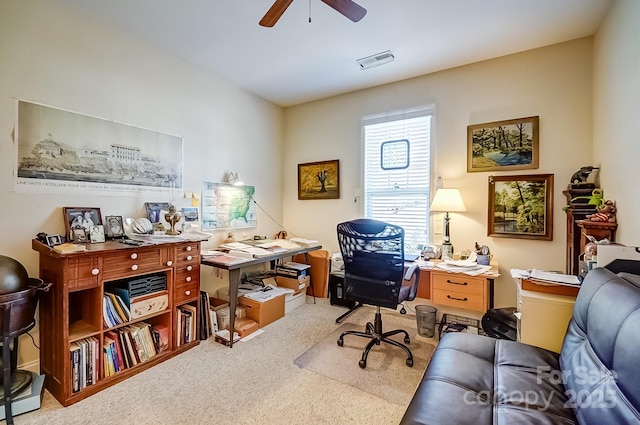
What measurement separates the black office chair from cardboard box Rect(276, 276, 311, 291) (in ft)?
3.69

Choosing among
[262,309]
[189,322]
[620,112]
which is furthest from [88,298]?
[620,112]

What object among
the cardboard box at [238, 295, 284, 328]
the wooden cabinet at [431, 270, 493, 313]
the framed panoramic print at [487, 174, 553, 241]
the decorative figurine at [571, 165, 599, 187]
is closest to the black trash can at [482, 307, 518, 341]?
the wooden cabinet at [431, 270, 493, 313]

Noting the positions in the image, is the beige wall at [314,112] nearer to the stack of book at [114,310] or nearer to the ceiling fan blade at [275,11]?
the stack of book at [114,310]

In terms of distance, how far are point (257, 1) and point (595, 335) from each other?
8.96ft

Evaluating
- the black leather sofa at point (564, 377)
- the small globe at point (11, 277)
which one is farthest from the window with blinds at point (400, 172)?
the small globe at point (11, 277)

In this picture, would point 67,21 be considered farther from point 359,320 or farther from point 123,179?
point 359,320

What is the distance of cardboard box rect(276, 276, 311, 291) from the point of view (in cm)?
344

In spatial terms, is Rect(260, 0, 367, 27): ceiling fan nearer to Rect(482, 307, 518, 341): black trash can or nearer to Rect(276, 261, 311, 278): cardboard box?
Rect(482, 307, 518, 341): black trash can

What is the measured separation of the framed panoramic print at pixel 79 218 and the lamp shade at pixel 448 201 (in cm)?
304

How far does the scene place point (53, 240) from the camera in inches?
77.1

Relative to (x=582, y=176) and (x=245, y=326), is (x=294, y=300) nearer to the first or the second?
(x=245, y=326)

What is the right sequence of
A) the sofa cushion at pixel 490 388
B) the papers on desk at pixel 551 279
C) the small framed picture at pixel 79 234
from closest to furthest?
the sofa cushion at pixel 490 388, the papers on desk at pixel 551 279, the small framed picture at pixel 79 234

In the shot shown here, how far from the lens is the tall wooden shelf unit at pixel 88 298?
1769 mm

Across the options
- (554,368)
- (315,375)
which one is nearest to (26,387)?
(315,375)
